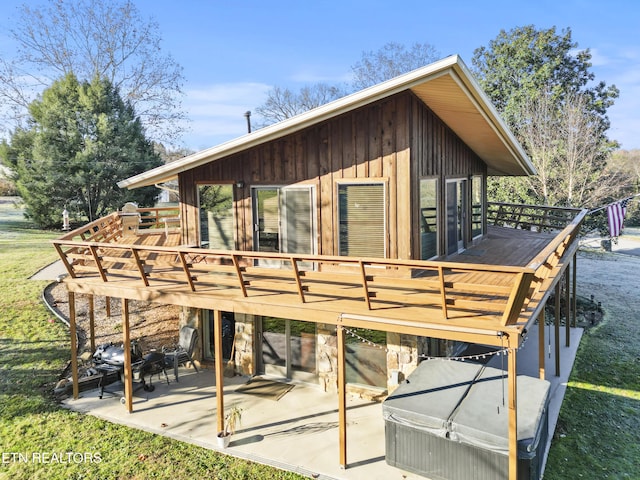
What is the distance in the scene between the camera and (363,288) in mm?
6836

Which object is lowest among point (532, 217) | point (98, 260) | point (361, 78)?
point (98, 260)

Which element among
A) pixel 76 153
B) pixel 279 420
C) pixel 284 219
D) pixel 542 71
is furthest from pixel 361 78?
pixel 279 420

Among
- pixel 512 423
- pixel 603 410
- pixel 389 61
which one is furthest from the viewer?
pixel 389 61

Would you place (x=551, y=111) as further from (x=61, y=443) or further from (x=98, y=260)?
(x=61, y=443)

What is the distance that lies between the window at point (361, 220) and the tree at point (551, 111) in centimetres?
1966

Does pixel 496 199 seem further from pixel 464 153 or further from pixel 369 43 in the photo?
pixel 464 153

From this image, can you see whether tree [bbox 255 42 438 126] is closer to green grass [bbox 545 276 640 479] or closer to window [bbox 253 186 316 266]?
green grass [bbox 545 276 640 479]

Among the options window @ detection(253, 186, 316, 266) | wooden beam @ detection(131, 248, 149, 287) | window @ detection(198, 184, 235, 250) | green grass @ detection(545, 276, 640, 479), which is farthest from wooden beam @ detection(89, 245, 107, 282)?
green grass @ detection(545, 276, 640, 479)

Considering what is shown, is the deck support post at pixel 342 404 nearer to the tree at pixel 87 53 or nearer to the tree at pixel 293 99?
the tree at pixel 87 53

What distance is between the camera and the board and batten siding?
7.89 meters

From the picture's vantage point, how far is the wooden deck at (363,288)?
228 inches

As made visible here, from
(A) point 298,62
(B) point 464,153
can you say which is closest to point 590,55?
(B) point 464,153

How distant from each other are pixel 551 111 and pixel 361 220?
75.2 feet

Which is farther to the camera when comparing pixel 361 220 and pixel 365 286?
pixel 361 220
